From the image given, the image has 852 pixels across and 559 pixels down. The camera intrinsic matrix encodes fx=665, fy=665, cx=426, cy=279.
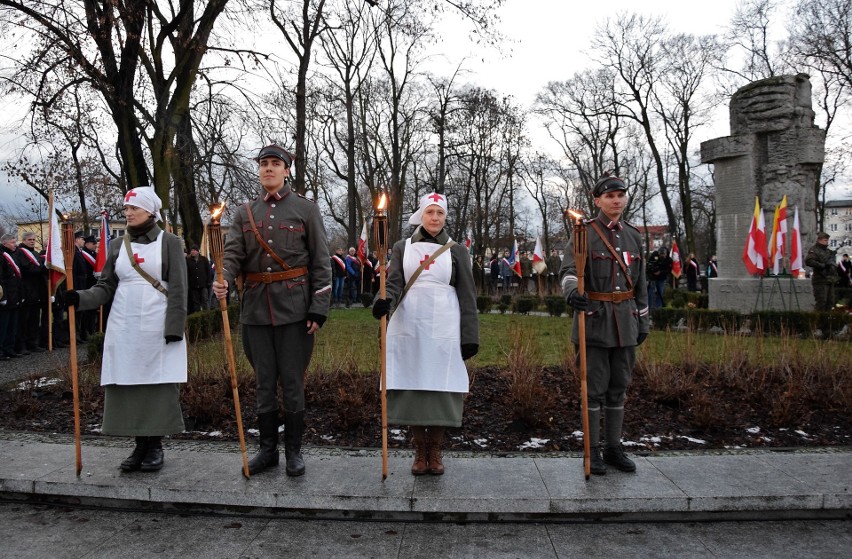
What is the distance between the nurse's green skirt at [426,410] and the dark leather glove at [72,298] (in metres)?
2.49

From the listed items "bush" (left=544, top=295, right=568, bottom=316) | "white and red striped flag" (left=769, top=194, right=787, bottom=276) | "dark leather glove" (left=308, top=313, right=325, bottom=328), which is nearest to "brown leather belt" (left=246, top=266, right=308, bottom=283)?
"dark leather glove" (left=308, top=313, right=325, bottom=328)

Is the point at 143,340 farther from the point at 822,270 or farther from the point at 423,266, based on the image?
the point at 822,270

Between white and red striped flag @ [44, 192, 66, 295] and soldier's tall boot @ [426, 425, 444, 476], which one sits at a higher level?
white and red striped flag @ [44, 192, 66, 295]

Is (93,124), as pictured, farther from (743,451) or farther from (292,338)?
(743,451)

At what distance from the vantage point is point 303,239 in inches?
197

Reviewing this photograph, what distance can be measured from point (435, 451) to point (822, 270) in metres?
13.4

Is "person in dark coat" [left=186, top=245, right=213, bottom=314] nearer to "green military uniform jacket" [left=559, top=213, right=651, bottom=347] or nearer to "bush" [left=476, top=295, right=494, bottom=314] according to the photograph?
"bush" [left=476, top=295, right=494, bottom=314]

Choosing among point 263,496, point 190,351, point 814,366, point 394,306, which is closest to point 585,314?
point 394,306

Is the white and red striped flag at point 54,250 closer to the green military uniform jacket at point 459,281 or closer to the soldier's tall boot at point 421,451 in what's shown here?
the green military uniform jacket at point 459,281

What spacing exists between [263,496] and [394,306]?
158cm

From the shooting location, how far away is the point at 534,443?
5781 millimetres

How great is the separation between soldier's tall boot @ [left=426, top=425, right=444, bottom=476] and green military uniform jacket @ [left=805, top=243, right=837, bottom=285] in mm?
13180

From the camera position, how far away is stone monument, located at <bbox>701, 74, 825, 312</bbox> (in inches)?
642

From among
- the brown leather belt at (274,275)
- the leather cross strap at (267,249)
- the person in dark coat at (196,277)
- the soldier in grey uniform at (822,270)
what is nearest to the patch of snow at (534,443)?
the brown leather belt at (274,275)
